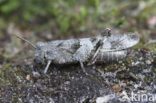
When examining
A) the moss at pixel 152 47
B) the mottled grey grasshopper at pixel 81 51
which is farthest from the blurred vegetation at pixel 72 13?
the mottled grey grasshopper at pixel 81 51

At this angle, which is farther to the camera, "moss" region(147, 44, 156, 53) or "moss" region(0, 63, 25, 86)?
"moss" region(147, 44, 156, 53)

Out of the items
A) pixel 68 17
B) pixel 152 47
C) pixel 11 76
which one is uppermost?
pixel 68 17

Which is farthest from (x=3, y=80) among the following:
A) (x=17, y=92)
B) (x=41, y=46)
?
(x=41, y=46)

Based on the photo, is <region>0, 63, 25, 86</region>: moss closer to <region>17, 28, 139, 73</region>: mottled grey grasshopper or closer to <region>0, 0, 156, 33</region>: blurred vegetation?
<region>17, 28, 139, 73</region>: mottled grey grasshopper

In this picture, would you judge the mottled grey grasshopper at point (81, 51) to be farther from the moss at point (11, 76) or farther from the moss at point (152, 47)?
the moss at point (152, 47)

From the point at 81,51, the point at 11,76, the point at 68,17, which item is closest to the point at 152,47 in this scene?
the point at 81,51

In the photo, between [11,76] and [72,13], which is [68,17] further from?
[11,76]

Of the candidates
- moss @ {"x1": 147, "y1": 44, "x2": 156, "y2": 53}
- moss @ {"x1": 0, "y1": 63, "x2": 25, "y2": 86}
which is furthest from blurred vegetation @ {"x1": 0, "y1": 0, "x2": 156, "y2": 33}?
moss @ {"x1": 0, "y1": 63, "x2": 25, "y2": 86}
